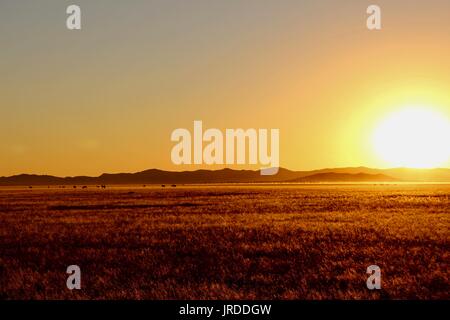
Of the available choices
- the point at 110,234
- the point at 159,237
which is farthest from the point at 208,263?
the point at 110,234

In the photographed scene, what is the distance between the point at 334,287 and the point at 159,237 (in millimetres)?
10845

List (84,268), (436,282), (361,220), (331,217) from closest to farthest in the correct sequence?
(436,282), (84,268), (361,220), (331,217)

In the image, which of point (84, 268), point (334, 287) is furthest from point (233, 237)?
point (334, 287)

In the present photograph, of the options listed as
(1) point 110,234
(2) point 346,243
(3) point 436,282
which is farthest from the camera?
(1) point 110,234

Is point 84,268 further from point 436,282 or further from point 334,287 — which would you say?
point 436,282

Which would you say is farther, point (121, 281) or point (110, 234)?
point (110, 234)

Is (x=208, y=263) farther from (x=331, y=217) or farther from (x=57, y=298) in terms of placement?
(x=331, y=217)

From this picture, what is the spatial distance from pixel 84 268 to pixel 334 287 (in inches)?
271

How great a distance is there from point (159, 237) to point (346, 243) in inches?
296

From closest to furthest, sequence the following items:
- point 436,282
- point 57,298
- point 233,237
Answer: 1. point 57,298
2. point 436,282
3. point 233,237

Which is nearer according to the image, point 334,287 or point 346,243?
point 334,287

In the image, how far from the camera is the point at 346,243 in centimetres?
1884

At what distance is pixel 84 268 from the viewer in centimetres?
1458
